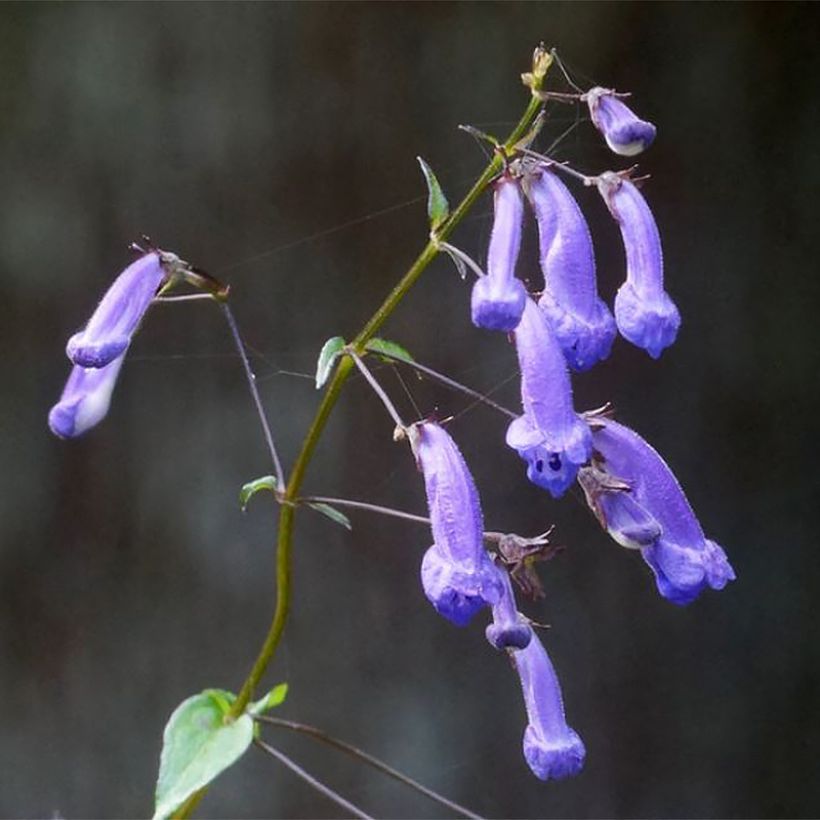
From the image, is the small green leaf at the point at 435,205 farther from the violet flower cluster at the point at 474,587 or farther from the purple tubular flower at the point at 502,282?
the violet flower cluster at the point at 474,587

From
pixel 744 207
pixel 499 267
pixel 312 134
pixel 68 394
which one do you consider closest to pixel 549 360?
pixel 499 267

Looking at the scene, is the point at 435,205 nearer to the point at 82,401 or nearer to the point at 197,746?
the point at 82,401

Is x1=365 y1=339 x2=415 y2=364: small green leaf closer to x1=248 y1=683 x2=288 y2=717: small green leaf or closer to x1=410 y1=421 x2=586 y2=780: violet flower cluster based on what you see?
x1=410 y1=421 x2=586 y2=780: violet flower cluster

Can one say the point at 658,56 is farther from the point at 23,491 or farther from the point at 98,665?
the point at 98,665

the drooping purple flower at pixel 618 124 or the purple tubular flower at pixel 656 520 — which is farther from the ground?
the drooping purple flower at pixel 618 124

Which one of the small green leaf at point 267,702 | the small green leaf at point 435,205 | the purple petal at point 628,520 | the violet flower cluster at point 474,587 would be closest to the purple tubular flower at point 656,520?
the purple petal at point 628,520

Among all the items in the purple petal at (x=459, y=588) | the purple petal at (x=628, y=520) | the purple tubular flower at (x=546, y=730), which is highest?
the purple petal at (x=628, y=520)
